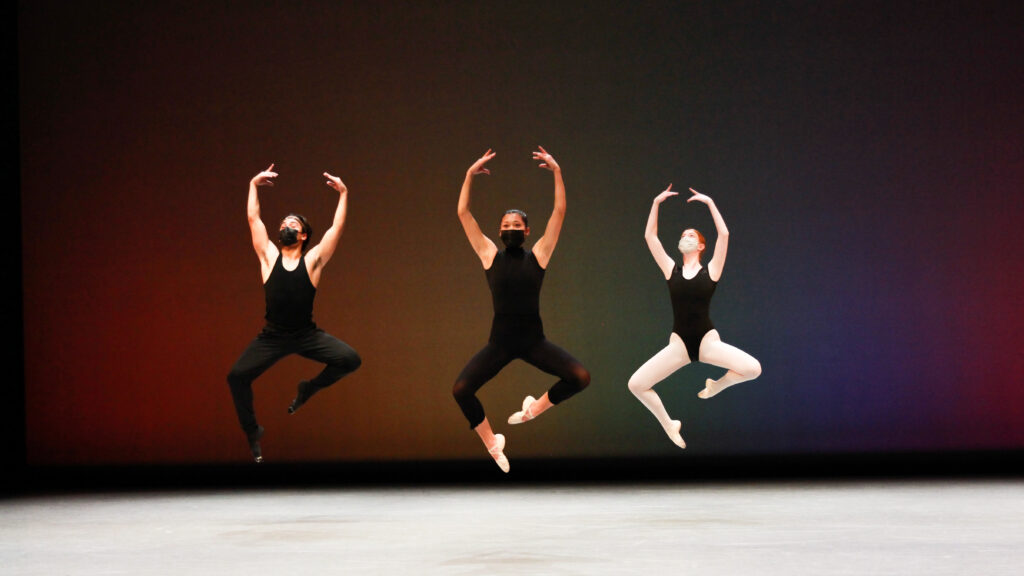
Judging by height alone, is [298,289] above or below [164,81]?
below

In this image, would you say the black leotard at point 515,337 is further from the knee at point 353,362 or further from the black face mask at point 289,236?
the black face mask at point 289,236

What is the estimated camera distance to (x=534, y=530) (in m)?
6.43

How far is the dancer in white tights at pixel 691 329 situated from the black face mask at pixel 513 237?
778mm

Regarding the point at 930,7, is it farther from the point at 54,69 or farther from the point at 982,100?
the point at 54,69

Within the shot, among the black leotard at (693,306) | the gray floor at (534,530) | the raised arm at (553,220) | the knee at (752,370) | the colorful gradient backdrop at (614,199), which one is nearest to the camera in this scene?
the gray floor at (534,530)

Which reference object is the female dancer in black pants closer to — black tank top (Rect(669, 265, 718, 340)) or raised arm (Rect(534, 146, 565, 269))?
raised arm (Rect(534, 146, 565, 269))

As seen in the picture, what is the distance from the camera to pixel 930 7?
920cm

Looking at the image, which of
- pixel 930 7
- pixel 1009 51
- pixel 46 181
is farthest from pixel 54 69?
pixel 1009 51

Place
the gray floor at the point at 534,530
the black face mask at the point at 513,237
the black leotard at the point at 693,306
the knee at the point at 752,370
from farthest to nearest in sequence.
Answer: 1. the black leotard at the point at 693,306
2. the knee at the point at 752,370
3. the black face mask at the point at 513,237
4. the gray floor at the point at 534,530

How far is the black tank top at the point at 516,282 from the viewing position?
653 cm

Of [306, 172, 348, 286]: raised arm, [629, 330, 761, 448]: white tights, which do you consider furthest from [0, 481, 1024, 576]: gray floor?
[306, 172, 348, 286]: raised arm

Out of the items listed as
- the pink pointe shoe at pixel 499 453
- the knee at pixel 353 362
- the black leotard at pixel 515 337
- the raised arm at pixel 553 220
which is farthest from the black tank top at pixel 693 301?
the knee at pixel 353 362

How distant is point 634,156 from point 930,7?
8.90ft

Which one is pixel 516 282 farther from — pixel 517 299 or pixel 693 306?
pixel 693 306
